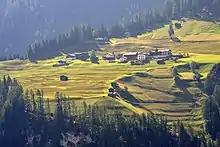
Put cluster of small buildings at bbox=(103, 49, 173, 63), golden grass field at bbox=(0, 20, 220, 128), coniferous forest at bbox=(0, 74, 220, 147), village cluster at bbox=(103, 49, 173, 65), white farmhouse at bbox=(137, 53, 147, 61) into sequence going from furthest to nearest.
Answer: cluster of small buildings at bbox=(103, 49, 173, 63)
white farmhouse at bbox=(137, 53, 147, 61)
village cluster at bbox=(103, 49, 173, 65)
golden grass field at bbox=(0, 20, 220, 128)
coniferous forest at bbox=(0, 74, 220, 147)

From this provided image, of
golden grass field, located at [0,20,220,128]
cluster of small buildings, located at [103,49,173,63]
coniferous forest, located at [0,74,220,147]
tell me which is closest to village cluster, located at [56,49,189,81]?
cluster of small buildings, located at [103,49,173,63]

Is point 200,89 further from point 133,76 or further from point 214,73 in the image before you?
point 133,76

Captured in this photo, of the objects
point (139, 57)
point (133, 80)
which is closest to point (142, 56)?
point (139, 57)

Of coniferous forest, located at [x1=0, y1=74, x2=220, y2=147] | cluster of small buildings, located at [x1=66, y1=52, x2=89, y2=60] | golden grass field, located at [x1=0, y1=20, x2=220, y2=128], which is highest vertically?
cluster of small buildings, located at [x1=66, y1=52, x2=89, y2=60]

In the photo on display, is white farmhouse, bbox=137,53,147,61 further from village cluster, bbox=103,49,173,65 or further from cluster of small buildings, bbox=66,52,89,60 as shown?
cluster of small buildings, bbox=66,52,89,60

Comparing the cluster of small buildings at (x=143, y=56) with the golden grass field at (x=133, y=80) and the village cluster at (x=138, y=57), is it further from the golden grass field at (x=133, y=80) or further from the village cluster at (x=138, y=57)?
the golden grass field at (x=133, y=80)

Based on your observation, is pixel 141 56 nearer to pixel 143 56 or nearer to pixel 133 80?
pixel 143 56

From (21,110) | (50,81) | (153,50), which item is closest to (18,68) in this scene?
(50,81)
